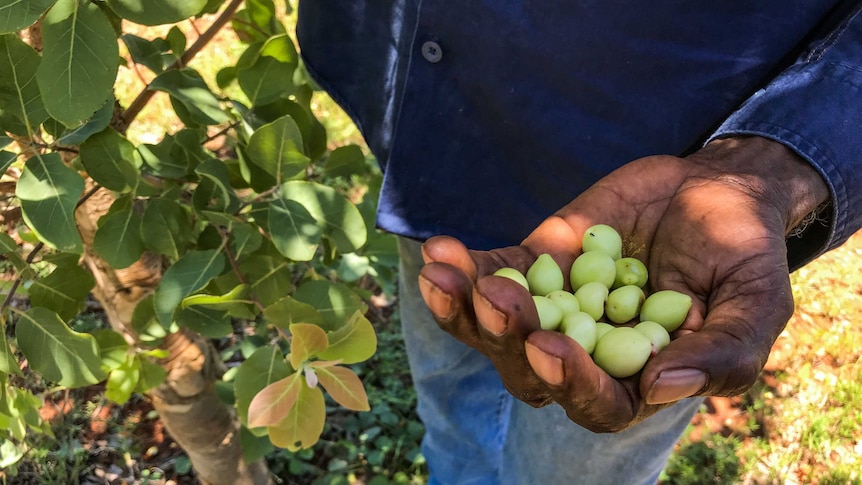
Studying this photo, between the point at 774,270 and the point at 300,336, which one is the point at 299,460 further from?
the point at 774,270

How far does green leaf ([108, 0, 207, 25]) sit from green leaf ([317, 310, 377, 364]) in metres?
0.47

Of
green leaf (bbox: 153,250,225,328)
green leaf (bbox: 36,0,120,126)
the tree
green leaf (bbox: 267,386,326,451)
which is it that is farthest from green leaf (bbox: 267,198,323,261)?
green leaf (bbox: 36,0,120,126)

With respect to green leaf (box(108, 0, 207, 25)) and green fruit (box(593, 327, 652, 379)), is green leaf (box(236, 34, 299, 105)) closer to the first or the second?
green leaf (box(108, 0, 207, 25))

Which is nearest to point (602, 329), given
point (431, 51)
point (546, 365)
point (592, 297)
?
point (592, 297)

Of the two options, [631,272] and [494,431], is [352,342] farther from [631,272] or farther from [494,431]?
[494,431]

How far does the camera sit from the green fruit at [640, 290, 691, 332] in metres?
1.05

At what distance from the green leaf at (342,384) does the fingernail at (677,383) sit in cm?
43

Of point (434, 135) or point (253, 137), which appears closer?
point (253, 137)

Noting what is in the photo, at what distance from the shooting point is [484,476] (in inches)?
90.4

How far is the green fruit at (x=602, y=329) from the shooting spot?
1079mm

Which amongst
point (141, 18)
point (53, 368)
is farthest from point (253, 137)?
point (53, 368)

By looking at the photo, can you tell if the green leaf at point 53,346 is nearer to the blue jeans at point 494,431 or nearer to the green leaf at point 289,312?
the green leaf at point 289,312

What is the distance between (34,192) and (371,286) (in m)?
2.12

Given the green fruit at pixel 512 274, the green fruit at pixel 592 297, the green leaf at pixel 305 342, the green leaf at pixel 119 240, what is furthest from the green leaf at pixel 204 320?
the green fruit at pixel 592 297
